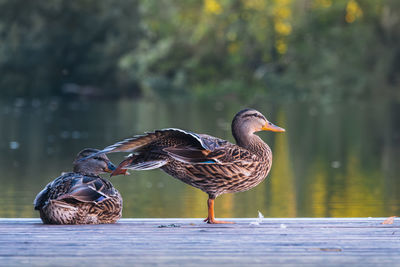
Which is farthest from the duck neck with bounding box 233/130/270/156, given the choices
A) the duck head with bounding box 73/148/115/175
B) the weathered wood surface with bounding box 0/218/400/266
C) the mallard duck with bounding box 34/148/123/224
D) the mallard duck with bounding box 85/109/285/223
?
Answer: the duck head with bounding box 73/148/115/175

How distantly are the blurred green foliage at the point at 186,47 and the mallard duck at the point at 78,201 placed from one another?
40.3 meters

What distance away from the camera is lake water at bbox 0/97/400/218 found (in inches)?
512

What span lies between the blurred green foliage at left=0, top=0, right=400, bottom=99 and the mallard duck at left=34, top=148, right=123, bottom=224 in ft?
132

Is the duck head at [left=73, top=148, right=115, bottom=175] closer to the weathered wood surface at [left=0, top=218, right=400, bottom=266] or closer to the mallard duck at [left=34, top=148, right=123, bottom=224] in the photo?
the mallard duck at [left=34, top=148, right=123, bottom=224]

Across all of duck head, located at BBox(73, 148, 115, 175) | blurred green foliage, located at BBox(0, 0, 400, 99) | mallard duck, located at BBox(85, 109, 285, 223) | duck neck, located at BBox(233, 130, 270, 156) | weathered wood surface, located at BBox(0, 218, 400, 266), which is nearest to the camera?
weathered wood surface, located at BBox(0, 218, 400, 266)

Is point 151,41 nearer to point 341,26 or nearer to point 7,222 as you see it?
point 341,26

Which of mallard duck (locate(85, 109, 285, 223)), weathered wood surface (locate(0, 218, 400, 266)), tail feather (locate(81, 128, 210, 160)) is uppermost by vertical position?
tail feather (locate(81, 128, 210, 160))

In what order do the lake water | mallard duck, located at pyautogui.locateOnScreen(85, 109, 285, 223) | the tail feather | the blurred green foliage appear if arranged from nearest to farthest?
the tail feather < mallard duck, located at pyautogui.locateOnScreen(85, 109, 285, 223) < the lake water < the blurred green foliage

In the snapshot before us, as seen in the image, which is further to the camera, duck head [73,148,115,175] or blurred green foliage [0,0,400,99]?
blurred green foliage [0,0,400,99]

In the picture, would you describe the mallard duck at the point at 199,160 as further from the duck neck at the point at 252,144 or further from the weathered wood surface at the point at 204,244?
the weathered wood surface at the point at 204,244

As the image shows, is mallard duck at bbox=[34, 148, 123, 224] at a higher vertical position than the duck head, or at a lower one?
lower

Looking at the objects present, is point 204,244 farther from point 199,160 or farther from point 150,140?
point 150,140

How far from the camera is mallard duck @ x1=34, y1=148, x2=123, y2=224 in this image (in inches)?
208

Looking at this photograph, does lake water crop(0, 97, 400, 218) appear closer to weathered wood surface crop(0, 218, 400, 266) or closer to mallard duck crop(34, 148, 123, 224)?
mallard duck crop(34, 148, 123, 224)
